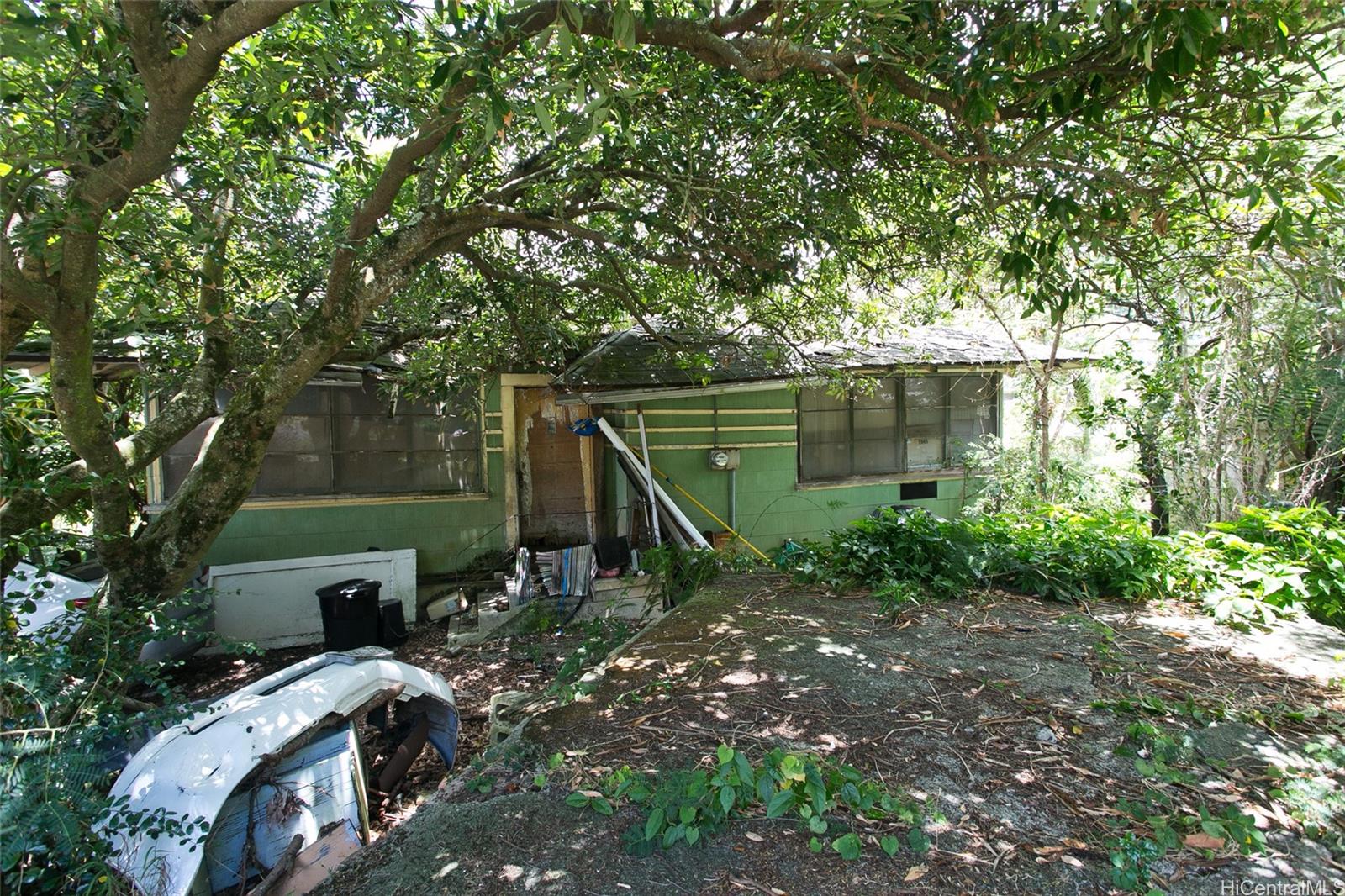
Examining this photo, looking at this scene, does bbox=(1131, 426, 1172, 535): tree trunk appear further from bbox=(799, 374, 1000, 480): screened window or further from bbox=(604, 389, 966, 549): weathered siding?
bbox=(604, 389, 966, 549): weathered siding

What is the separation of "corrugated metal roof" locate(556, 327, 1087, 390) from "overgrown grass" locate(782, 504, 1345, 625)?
2269mm

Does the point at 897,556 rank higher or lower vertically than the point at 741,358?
lower

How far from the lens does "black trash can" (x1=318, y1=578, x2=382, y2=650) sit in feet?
23.1

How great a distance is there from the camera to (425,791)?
4426mm

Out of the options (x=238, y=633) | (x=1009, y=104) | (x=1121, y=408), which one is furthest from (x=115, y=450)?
(x=1121, y=408)

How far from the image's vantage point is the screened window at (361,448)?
7867mm

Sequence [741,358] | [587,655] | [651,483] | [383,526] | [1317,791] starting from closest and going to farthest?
1. [1317,791]
2. [587,655]
3. [651,483]
4. [383,526]
5. [741,358]

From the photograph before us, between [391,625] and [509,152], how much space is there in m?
4.93

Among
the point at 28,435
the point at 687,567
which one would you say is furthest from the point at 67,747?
the point at 687,567

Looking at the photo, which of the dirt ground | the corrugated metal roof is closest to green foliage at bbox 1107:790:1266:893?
the dirt ground

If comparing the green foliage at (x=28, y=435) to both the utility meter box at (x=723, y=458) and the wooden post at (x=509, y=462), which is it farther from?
the utility meter box at (x=723, y=458)

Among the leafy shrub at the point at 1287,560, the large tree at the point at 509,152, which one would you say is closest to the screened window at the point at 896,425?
the large tree at the point at 509,152

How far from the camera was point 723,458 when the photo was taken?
9.05 m

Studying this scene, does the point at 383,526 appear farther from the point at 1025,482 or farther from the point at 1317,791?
the point at 1025,482
